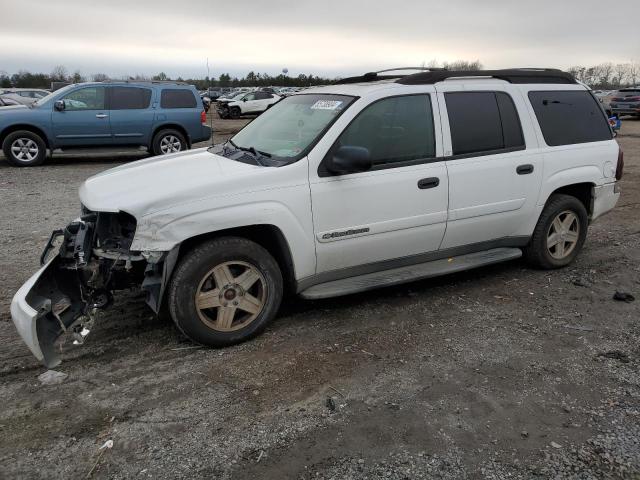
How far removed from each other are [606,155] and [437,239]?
7.42 ft

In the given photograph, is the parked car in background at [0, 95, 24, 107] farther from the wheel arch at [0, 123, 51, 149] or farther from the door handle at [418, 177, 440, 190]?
the door handle at [418, 177, 440, 190]

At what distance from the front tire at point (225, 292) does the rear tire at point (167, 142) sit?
9880 mm

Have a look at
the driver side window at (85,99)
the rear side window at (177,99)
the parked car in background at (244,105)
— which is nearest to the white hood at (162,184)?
the driver side window at (85,99)

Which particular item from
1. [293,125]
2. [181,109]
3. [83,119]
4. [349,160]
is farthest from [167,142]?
[349,160]

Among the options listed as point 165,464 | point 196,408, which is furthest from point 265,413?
point 165,464

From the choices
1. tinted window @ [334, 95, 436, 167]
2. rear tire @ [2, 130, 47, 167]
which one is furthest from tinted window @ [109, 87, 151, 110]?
tinted window @ [334, 95, 436, 167]

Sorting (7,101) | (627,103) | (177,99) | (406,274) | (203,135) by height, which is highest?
(7,101)

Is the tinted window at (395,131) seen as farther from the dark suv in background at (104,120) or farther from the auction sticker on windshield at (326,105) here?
the dark suv in background at (104,120)

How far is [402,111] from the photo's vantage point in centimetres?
425

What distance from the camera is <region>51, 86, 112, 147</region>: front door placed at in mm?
11852

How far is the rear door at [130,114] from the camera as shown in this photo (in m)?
12.3

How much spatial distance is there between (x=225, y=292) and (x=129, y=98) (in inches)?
405

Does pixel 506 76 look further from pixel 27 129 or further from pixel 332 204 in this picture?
pixel 27 129

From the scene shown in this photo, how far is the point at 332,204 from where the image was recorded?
388 centimetres
